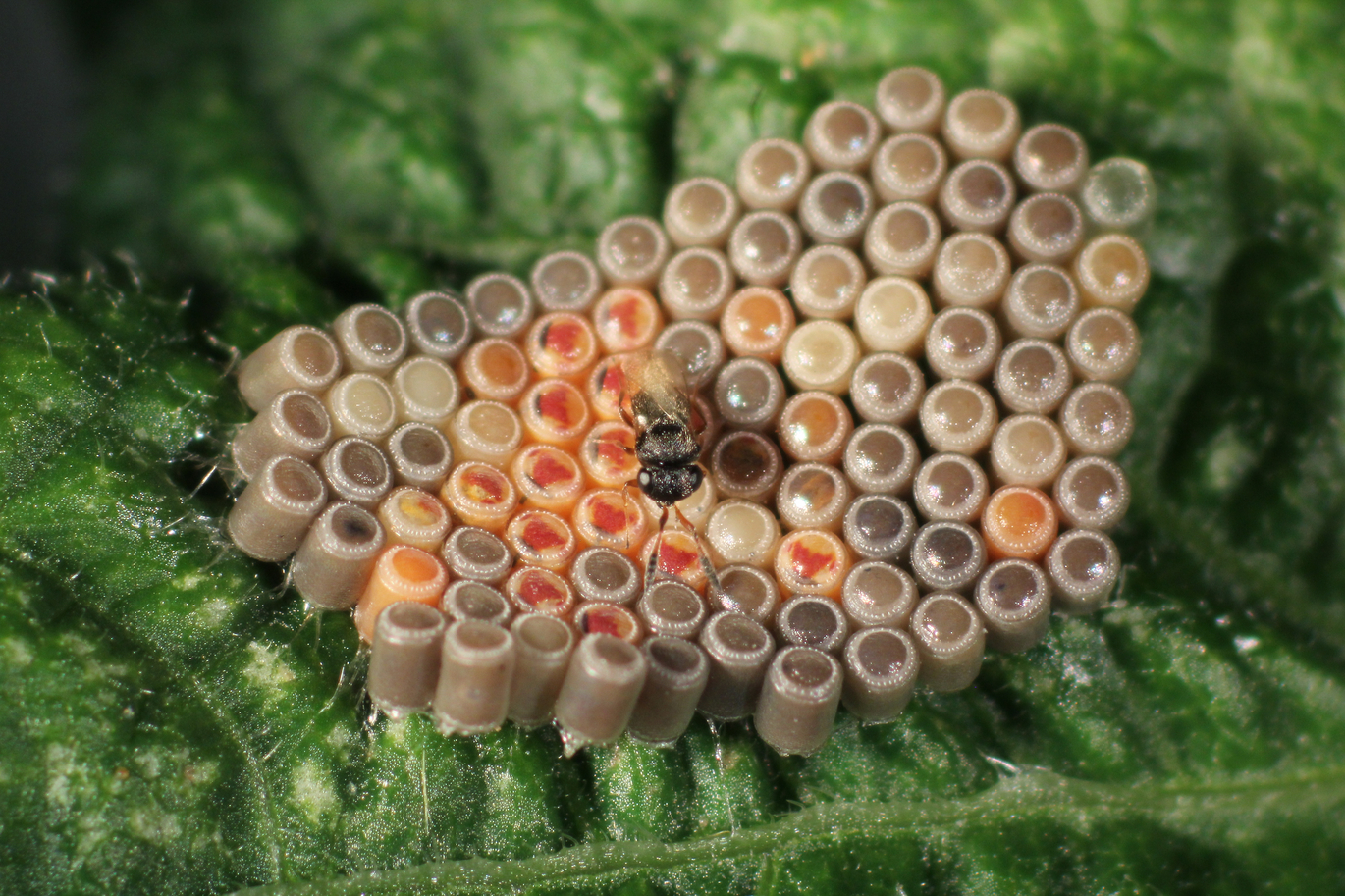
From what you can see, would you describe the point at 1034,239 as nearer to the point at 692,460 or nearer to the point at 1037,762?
the point at 692,460

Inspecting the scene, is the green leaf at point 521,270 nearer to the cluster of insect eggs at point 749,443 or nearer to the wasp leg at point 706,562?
the cluster of insect eggs at point 749,443

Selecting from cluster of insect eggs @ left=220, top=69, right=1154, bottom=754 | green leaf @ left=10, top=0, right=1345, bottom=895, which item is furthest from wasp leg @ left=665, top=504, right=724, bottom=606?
green leaf @ left=10, top=0, right=1345, bottom=895

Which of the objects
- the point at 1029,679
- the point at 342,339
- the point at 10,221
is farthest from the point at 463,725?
the point at 10,221

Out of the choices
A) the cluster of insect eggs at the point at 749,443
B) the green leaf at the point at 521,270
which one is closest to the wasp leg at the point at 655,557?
the cluster of insect eggs at the point at 749,443

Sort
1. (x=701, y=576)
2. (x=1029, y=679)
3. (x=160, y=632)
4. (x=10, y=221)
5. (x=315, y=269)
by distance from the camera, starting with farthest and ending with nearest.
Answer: (x=10, y=221) → (x=315, y=269) → (x=1029, y=679) → (x=701, y=576) → (x=160, y=632)

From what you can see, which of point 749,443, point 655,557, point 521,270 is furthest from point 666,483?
point 521,270

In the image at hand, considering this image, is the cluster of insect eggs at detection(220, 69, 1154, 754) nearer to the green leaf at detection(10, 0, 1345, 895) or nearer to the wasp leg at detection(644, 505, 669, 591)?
the wasp leg at detection(644, 505, 669, 591)
